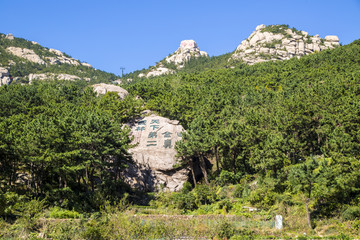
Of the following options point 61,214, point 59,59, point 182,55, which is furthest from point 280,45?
point 61,214

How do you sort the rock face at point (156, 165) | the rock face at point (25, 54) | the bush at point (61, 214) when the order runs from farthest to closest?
the rock face at point (25, 54) < the rock face at point (156, 165) < the bush at point (61, 214)

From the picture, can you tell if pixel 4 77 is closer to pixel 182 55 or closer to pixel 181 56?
pixel 181 56

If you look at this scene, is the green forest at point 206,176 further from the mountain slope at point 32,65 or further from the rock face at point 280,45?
the rock face at point 280,45

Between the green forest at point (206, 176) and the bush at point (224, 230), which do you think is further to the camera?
the green forest at point (206, 176)

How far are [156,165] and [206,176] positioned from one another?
5.15 m

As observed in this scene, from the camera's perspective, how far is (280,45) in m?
111

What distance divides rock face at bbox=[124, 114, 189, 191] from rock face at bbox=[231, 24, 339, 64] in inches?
3078

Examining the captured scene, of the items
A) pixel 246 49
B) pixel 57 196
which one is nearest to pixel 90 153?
pixel 57 196

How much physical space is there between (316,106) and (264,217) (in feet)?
48.6

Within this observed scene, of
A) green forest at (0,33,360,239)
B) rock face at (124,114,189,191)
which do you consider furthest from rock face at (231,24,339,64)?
rock face at (124,114,189,191)

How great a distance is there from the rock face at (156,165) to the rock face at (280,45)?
78188 mm

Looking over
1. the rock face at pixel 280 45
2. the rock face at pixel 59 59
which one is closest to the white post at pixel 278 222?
the rock face at pixel 280 45

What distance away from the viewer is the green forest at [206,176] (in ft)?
53.8

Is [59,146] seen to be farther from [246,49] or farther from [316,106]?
[246,49]
